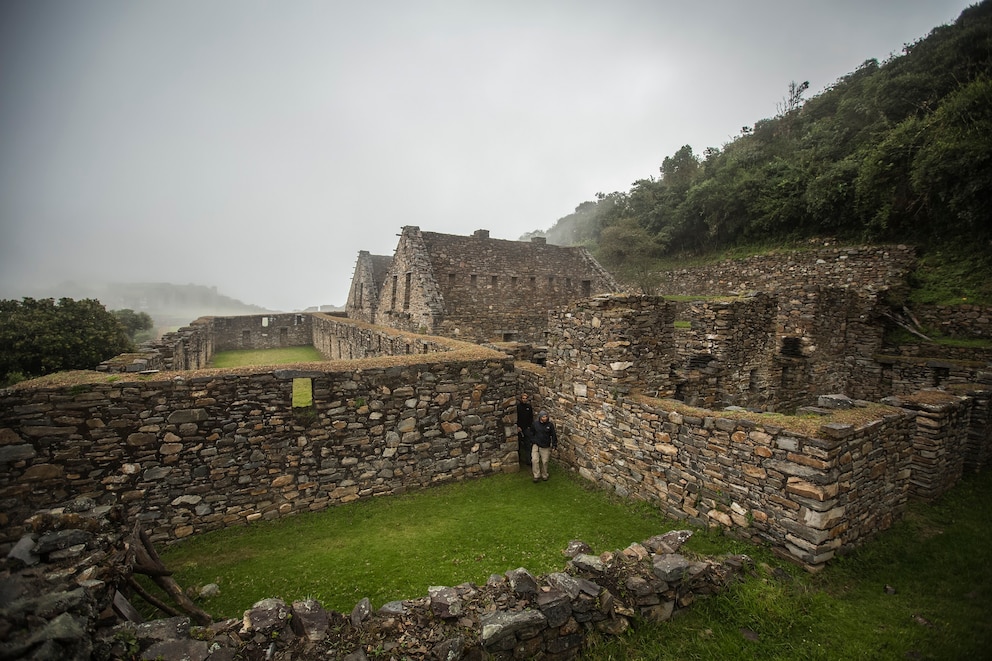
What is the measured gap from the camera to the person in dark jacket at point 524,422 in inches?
356

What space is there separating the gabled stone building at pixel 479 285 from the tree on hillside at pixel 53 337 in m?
11.5

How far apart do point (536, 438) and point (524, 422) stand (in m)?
0.87

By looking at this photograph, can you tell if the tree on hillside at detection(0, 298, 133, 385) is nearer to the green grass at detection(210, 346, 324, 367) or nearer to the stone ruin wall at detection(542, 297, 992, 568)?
the green grass at detection(210, 346, 324, 367)

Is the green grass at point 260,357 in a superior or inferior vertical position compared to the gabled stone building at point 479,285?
inferior

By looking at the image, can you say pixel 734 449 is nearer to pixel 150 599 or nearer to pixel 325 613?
pixel 325 613

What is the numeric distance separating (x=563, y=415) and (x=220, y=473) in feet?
21.4

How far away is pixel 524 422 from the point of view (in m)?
9.11

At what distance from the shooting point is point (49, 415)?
5375 millimetres

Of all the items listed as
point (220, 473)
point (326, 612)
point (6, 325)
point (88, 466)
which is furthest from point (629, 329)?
point (6, 325)

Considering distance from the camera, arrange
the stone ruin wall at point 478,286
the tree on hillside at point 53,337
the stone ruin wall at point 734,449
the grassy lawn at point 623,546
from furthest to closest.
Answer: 1. the stone ruin wall at point 478,286
2. the tree on hillside at point 53,337
3. the stone ruin wall at point 734,449
4. the grassy lawn at point 623,546

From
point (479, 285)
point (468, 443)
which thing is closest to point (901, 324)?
point (468, 443)

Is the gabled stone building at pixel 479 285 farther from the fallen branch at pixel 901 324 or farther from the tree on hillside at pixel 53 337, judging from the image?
the fallen branch at pixel 901 324

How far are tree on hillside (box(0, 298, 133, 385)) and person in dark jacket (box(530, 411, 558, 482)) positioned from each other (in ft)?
46.3

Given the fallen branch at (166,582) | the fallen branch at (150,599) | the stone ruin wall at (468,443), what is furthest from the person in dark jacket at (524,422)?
the fallen branch at (150,599)
